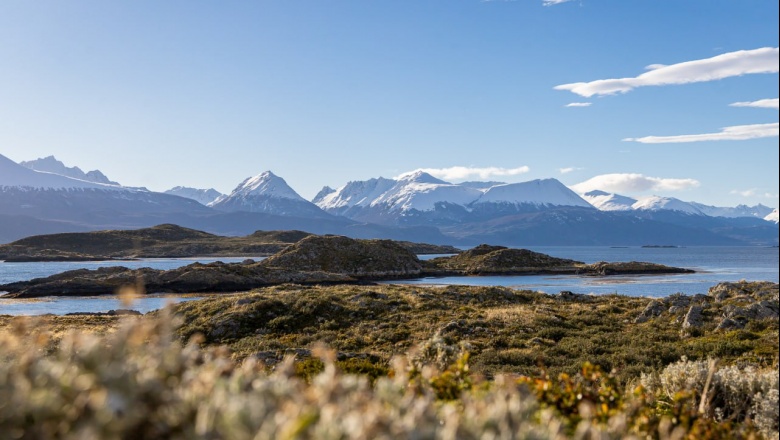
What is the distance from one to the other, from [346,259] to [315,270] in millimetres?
7781

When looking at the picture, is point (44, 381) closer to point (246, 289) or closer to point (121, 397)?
point (121, 397)

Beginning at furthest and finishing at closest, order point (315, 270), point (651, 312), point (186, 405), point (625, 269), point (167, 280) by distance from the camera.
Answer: point (625, 269), point (315, 270), point (167, 280), point (651, 312), point (186, 405)

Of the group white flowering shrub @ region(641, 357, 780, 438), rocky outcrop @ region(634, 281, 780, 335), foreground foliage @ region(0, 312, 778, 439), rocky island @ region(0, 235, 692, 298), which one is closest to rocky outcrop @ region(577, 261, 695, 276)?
rocky island @ region(0, 235, 692, 298)

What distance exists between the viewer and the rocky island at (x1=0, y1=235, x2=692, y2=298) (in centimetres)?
8375

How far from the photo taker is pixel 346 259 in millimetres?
119688

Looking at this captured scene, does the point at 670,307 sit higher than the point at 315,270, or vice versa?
the point at 670,307

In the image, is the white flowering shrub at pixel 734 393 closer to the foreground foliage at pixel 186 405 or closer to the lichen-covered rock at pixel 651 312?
the foreground foliage at pixel 186 405

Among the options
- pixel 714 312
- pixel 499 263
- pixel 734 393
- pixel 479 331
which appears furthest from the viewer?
pixel 499 263

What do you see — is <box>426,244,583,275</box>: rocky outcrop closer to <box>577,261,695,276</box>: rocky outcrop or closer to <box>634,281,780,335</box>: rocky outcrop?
<box>577,261,695,276</box>: rocky outcrop

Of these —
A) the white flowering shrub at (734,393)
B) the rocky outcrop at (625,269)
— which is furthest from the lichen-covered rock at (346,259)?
the white flowering shrub at (734,393)

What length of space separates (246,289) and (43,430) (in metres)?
83.6

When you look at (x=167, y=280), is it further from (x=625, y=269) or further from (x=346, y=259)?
(x=625, y=269)

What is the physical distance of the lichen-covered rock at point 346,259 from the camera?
11562cm

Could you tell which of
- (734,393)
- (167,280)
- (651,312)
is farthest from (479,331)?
(167,280)
